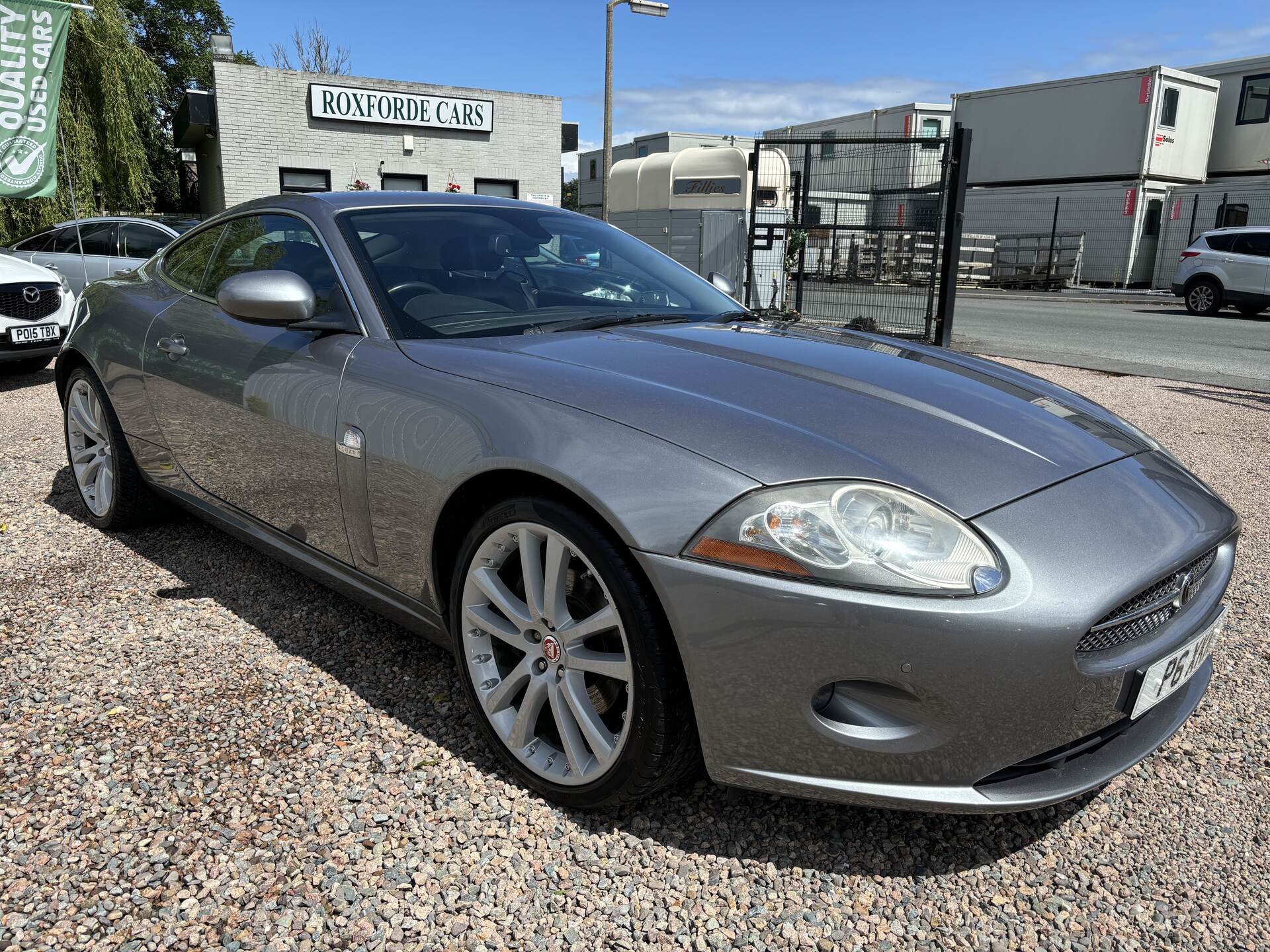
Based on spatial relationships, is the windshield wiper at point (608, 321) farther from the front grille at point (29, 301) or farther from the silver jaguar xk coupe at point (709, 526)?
the front grille at point (29, 301)

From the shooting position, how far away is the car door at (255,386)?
2689 millimetres

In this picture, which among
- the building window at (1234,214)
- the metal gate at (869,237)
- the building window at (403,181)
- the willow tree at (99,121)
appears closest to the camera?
the metal gate at (869,237)

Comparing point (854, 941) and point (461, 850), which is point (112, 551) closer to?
point (461, 850)

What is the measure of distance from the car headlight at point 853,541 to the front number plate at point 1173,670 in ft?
1.51

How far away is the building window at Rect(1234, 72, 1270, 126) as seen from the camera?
24516 mm

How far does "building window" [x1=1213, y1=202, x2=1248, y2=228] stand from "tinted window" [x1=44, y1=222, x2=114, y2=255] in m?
24.2

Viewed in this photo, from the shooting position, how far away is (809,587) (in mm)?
1730

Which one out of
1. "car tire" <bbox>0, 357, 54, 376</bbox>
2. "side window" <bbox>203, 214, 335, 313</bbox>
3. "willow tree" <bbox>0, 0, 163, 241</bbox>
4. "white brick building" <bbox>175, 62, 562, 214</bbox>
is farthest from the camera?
"white brick building" <bbox>175, 62, 562, 214</bbox>

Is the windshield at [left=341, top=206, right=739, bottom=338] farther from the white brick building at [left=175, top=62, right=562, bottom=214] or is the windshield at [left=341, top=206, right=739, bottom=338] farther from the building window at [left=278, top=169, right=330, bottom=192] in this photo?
the building window at [left=278, top=169, right=330, bottom=192]

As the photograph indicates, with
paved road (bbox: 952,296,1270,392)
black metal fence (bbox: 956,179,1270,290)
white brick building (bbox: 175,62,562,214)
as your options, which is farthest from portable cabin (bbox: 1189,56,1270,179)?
white brick building (bbox: 175,62,562,214)

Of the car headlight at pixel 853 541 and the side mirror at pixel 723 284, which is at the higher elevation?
the side mirror at pixel 723 284

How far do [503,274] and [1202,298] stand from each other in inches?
741

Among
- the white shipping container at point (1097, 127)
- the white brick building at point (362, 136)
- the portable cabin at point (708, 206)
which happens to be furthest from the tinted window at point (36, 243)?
the white shipping container at point (1097, 127)

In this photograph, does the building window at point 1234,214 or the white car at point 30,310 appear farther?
the building window at point 1234,214
